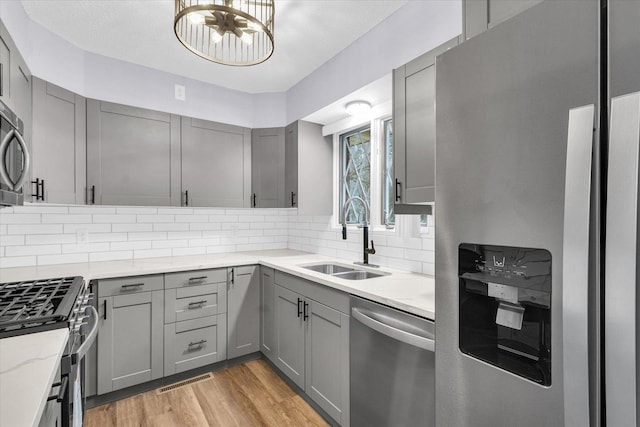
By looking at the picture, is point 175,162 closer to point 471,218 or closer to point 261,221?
point 261,221

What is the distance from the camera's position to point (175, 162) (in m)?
2.80

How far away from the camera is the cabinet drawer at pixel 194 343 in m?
2.46

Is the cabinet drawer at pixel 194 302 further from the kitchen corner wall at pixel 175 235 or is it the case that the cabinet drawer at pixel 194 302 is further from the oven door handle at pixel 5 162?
the oven door handle at pixel 5 162

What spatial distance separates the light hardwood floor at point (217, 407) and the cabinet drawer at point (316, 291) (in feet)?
2.53

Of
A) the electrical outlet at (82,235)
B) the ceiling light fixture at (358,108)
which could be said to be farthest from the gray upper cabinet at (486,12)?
the electrical outlet at (82,235)

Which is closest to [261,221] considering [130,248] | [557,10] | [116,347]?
[130,248]

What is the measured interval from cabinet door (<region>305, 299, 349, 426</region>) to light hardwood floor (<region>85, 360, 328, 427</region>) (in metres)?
0.20

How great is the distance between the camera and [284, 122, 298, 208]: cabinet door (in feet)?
9.96

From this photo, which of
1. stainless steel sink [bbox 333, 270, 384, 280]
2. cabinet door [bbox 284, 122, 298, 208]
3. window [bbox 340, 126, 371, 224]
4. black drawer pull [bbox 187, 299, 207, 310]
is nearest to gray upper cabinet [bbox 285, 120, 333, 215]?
cabinet door [bbox 284, 122, 298, 208]

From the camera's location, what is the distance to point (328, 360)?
199 cm

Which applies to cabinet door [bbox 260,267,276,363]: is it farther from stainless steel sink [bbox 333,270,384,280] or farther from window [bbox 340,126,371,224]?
window [bbox 340,126,371,224]

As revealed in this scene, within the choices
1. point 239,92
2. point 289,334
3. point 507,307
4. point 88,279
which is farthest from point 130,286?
point 507,307

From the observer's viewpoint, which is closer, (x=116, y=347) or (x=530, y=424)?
(x=530, y=424)

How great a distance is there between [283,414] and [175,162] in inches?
85.4
